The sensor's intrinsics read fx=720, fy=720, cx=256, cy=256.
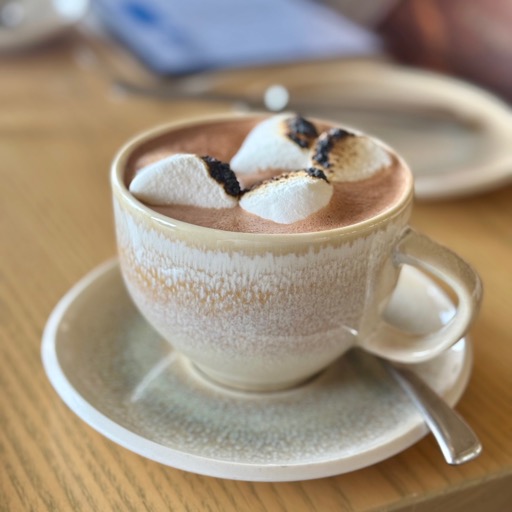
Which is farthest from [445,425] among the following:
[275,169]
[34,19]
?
[34,19]

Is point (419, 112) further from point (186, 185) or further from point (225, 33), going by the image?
point (186, 185)

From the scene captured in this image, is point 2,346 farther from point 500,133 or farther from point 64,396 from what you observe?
point 500,133

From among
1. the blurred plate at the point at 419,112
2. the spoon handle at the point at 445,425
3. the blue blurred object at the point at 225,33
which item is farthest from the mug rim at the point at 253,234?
the blue blurred object at the point at 225,33

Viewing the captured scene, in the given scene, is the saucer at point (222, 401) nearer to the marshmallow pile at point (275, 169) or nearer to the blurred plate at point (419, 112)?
the marshmallow pile at point (275, 169)

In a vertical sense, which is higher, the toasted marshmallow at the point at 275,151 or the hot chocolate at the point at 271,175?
the toasted marshmallow at the point at 275,151

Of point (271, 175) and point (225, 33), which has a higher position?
point (271, 175)

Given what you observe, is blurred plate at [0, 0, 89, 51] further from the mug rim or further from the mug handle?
the mug handle

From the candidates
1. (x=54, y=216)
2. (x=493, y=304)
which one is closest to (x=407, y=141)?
(x=493, y=304)
